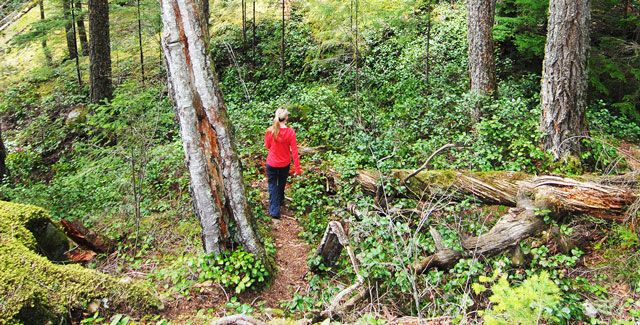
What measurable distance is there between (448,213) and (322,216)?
1999 mm

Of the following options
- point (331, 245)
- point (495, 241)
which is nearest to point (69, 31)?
point (331, 245)

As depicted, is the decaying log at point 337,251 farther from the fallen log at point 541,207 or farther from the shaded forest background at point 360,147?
the fallen log at point 541,207

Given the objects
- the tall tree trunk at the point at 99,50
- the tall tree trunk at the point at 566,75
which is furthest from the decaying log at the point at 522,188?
the tall tree trunk at the point at 99,50

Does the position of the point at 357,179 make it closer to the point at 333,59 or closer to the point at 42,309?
the point at 42,309

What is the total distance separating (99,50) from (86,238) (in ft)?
25.8

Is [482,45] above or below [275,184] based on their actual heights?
above

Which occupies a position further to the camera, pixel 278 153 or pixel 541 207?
pixel 278 153

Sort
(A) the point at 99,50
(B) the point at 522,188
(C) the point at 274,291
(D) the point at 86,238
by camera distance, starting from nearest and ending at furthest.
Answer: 1. (C) the point at 274,291
2. (B) the point at 522,188
3. (D) the point at 86,238
4. (A) the point at 99,50

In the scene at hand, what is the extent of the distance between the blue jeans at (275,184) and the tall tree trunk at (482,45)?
485cm

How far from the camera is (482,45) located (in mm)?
7945

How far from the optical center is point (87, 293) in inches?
129

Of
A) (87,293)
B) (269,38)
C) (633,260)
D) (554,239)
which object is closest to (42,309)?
(87,293)

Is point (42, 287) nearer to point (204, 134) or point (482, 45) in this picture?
point (204, 134)

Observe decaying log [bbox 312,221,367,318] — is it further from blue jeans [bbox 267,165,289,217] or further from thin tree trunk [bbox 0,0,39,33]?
thin tree trunk [bbox 0,0,39,33]
